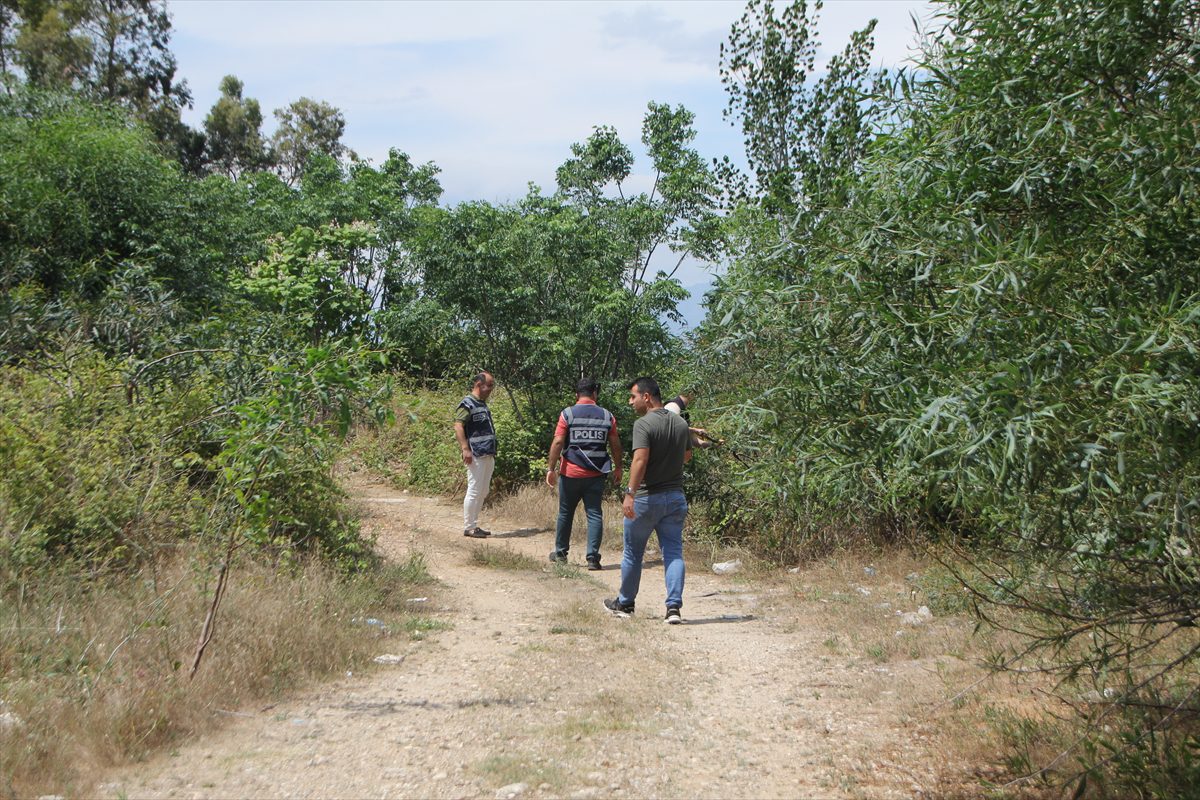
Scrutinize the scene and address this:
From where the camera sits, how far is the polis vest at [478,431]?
11336 mm

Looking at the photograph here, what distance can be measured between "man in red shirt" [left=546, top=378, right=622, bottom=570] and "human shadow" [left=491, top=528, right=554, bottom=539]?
181 centimetres

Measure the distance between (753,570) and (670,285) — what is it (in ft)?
18.5

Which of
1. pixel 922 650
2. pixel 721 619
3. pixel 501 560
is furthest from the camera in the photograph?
pixel 501 560

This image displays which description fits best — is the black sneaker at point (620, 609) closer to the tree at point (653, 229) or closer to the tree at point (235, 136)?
the tree at point (653, 229)

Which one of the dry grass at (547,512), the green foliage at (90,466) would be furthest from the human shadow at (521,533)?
the green foliage at (90,466)

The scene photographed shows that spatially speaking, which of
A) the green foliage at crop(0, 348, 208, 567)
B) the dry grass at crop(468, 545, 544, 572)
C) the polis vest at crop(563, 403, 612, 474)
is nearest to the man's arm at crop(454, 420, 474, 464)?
the dry grass at crop(468, 545, 544, 572)

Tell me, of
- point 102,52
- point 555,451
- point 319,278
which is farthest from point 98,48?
point 555,451

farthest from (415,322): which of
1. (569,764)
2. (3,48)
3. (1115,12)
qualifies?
(3,48)

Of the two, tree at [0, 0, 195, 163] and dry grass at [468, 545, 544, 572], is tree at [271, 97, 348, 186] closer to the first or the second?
tree at [0, 0, 195, 163]

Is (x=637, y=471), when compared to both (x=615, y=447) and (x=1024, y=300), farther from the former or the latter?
(x=1024, y=300)

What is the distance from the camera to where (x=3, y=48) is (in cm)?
3406

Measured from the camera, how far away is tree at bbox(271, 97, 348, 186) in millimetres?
47438

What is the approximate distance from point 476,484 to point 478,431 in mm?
623

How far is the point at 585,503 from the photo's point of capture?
10.1m
